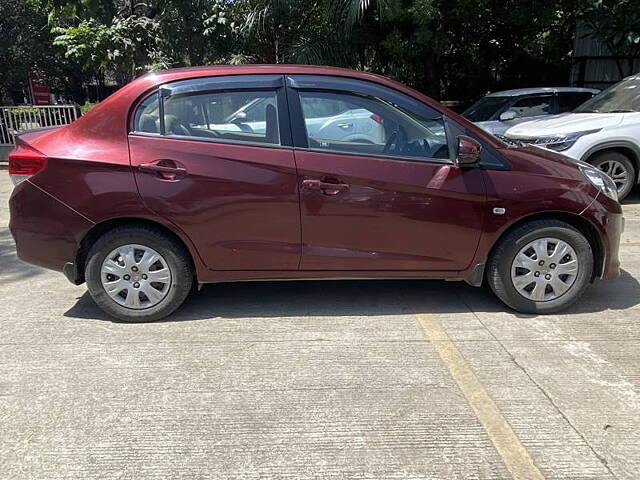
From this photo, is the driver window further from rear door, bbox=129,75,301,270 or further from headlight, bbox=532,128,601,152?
headlight, bbox=532,128,601,152

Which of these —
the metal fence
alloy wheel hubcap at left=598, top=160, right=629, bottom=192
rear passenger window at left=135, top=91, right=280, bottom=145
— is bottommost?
alloy wheel hubcap at left=598, top=160, right=629, bottom=192

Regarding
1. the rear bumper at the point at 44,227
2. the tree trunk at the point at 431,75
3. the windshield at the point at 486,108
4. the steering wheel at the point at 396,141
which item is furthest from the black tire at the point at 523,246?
the tree trunk at the point at 431,75

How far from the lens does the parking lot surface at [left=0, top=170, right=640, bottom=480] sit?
251 cm

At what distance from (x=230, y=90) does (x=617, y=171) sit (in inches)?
243

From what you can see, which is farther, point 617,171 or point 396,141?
point 617,171

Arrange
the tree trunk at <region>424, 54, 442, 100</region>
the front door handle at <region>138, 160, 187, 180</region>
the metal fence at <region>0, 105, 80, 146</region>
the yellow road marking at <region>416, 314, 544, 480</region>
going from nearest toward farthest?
1. the yellow road marking at <region>416, 314, 544, 480</region>
2. the front door handle at <region>138, 160, 187, 180</region>
3. the metal fence at <region>0, 105, 80, 146</region>
4. the tree trunk at <region>424, 54, 442, 100</region>

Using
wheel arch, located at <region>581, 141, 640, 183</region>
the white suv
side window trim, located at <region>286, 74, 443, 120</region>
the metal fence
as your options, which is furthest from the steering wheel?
the metal fence

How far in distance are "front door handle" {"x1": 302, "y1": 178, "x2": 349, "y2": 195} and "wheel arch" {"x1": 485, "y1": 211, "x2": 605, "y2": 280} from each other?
1.21m

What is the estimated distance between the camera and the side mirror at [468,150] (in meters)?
3.67

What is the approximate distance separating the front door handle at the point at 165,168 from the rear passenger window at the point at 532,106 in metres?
7.49

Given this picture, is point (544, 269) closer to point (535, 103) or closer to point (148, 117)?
point (148, 117)

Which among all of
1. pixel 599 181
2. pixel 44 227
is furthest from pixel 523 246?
pixel 44 227

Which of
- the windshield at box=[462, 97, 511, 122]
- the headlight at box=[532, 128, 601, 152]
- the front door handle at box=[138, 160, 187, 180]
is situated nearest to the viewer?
the front door handle at box=[138, 160, 187, 180]

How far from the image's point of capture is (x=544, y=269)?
3939mm
